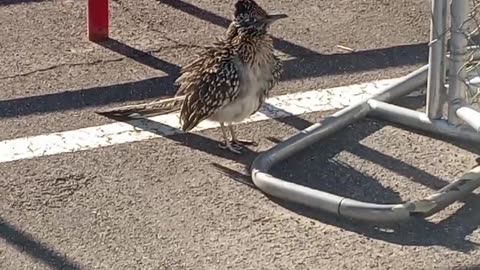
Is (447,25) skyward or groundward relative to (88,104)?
skyward

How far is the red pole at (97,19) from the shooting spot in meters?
7.48

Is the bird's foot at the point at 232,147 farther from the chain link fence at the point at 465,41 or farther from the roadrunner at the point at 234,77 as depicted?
the chain link fence at the point at 465,41

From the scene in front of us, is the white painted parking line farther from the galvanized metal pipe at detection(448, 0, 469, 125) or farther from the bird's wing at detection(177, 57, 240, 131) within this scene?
the galvanized metal pipe at detection(448, 0, 469, 125)

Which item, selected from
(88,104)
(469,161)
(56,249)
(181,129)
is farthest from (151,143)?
(469,161)

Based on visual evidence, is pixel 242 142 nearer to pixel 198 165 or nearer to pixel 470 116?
pixel 198 165

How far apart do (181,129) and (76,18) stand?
187cm

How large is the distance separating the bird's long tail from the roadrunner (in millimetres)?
64

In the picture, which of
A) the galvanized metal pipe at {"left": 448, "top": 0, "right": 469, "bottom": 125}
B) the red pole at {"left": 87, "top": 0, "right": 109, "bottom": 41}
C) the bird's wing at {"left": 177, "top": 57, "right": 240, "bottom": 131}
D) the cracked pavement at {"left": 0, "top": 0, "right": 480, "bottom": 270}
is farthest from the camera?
the red pole at {"left": 87, "top": 0, "right": 109, "bottom": 41}

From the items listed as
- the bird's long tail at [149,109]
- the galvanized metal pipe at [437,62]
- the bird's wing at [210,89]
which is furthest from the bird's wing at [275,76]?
the galvanized metal pipe at [437,62]

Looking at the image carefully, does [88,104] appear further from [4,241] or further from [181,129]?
[4,241]

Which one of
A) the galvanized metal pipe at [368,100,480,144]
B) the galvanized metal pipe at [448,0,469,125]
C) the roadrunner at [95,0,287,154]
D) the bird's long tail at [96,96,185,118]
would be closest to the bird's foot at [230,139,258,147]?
the roadrunner at [95,0,287,154]

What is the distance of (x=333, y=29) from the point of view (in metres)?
7.69

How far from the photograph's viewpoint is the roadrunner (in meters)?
6.11

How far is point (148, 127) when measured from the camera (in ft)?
21.2
